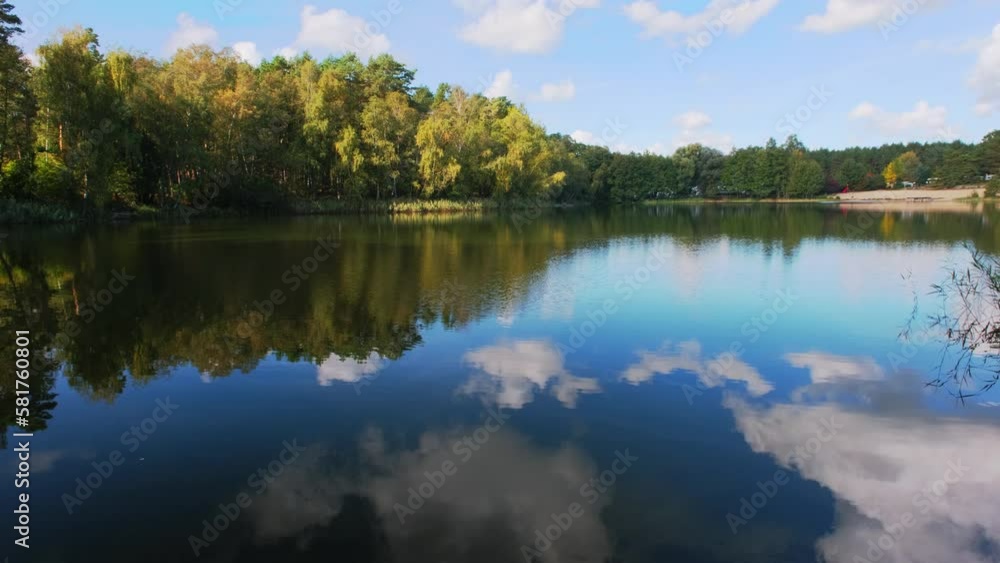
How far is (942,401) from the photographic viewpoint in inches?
359

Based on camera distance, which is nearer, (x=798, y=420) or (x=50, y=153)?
(x=798, y=420)

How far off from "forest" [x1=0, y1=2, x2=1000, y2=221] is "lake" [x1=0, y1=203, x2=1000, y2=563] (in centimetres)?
2723

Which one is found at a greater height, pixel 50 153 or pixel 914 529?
pixel 50 153

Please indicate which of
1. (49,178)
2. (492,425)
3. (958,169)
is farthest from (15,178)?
(958,169)

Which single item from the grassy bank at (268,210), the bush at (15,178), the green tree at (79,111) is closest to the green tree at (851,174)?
the grassy bank at (268,210)

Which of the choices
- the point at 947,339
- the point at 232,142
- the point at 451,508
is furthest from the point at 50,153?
the point at 947,339

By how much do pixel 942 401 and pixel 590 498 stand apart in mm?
6551

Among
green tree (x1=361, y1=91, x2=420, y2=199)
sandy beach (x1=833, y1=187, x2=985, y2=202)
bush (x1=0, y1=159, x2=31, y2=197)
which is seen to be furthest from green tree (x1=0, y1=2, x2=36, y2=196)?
sandy beach (x1=833, y1=187, x2=985, y2=202)

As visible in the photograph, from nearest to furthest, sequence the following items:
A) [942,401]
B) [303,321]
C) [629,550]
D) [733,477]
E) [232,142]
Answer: [629,550] → [733,477] → [942,401] → [303,321] → [232,142]

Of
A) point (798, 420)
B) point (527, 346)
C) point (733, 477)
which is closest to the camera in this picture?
point (733, 477)

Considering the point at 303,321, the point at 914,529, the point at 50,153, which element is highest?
the point at 50,153

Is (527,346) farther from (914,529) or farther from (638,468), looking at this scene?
(914,529)

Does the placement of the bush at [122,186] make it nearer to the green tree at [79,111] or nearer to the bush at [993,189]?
the green tree at [79,111]

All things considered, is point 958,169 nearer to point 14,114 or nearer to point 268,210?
point 268,210
